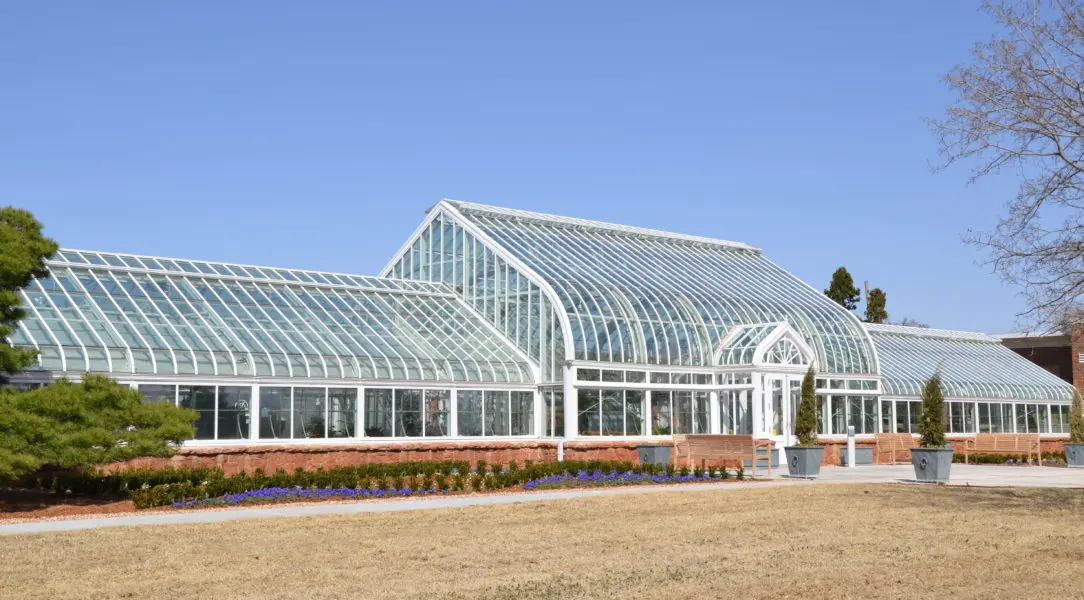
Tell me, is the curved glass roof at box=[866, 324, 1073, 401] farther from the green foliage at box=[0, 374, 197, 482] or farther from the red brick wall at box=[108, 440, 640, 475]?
the green foliage at box=[0, 374, 197, 482]

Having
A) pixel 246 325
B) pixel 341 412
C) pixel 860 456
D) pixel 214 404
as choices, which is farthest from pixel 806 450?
pixel 246 325

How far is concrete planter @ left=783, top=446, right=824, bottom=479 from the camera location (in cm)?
2714

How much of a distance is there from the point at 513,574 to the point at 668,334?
79.5 feet

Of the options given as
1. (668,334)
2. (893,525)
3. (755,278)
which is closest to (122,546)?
(893,525)

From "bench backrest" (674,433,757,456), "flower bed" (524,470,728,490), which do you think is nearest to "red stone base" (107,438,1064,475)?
"bench backrest" (674,433,757,456)

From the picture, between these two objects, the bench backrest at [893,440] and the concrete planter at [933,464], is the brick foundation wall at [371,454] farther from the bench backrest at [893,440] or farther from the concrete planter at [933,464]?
the concrete planter at [933,464]

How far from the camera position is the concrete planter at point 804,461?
27.1 m

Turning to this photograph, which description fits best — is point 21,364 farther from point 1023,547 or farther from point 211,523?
point 1023,547

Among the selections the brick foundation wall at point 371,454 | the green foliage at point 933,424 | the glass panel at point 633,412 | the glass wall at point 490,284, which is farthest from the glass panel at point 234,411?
the green foliage at point 933,424

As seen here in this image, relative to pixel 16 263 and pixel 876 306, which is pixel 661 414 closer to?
pixel 16 263

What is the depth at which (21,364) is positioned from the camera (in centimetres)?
1909

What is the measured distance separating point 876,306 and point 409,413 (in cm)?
4661

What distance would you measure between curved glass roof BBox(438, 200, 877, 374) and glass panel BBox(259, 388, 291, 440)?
343 inches

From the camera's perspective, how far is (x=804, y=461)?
27172mm
